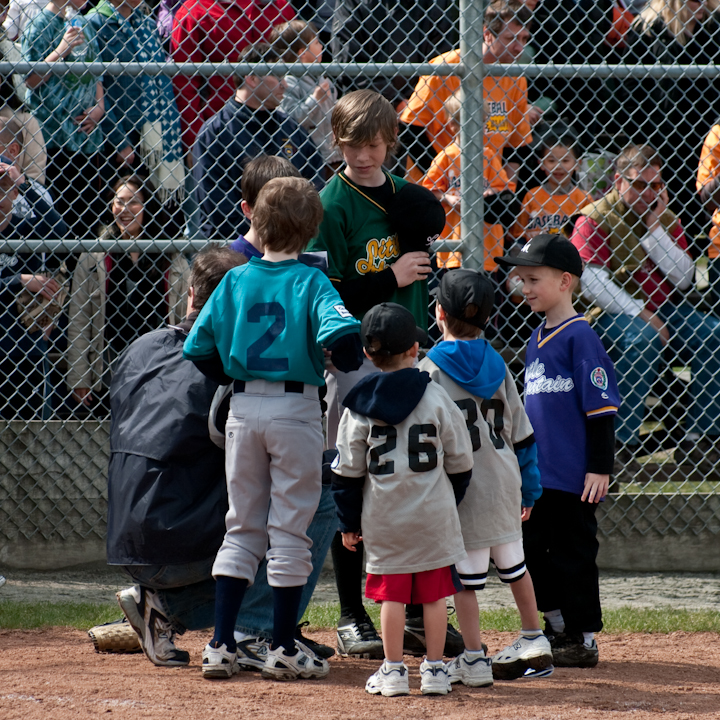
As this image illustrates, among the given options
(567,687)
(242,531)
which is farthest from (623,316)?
(242,531)

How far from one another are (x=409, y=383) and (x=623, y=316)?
2.72 m

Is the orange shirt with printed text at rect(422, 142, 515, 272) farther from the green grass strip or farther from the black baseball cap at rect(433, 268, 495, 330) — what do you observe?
Answer: the green grass strip

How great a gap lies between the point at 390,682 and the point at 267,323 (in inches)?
47.2

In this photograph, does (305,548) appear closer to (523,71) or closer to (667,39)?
(523,71)

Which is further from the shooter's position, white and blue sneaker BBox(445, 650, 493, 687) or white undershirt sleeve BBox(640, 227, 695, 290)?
white undershirt sleeve BBox(640, 227, 695, 290)

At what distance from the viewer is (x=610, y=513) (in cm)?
496

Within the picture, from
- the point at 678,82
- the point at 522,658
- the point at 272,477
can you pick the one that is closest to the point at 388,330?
the point at 272,477

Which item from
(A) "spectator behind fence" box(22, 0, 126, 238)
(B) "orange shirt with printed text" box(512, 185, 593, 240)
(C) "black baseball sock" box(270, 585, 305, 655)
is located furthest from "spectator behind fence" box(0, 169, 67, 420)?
(B) "orange shirt with printed text" box(512, 185, 593, 240)

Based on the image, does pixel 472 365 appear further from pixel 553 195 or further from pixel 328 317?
pixel 553 195

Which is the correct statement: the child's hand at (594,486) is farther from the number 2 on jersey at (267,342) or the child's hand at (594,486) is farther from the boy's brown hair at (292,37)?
the boy's brown hair at (292,37)

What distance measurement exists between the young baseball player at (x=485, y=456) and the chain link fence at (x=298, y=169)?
134 cm

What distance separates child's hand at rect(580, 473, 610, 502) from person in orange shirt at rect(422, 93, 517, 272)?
1586 mm

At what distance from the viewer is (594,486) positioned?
3459 mm

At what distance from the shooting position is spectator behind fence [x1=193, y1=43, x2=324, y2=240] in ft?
16.0
